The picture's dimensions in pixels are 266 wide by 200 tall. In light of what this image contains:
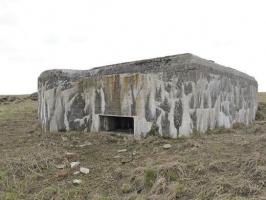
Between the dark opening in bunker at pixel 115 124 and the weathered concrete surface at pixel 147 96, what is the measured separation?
6.3 inches

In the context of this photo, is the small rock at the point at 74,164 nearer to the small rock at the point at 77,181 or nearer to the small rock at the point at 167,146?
the small rock at the point at 77,181

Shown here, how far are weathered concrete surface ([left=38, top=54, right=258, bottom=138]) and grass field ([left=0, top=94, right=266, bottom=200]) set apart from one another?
44 centimetres

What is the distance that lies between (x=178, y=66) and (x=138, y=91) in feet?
3.07

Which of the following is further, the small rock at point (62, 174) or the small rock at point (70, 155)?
the small rock at point (70, 155)

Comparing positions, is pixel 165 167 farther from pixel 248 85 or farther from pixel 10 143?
pixel 248 85

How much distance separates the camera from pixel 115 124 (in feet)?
23.2

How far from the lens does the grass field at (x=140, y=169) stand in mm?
3400

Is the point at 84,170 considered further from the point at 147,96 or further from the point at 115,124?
the point at 115,124

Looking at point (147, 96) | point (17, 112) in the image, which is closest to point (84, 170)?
point (147, 96)

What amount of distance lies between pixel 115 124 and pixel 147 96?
152 centimetres

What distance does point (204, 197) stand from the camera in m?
3.19

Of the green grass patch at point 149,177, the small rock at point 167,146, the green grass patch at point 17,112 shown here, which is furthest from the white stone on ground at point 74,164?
the green grass patch at point 17,112

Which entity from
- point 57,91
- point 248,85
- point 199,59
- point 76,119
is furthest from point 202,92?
point 248,85

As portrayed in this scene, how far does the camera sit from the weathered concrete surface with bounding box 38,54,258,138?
5801 millimetres
